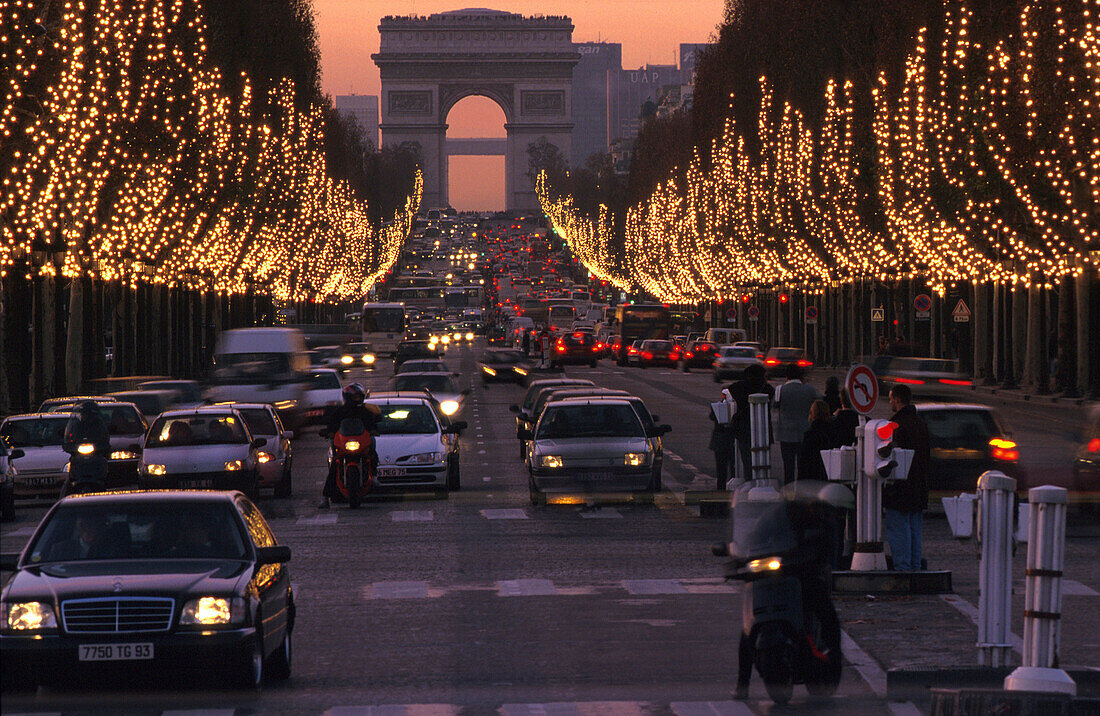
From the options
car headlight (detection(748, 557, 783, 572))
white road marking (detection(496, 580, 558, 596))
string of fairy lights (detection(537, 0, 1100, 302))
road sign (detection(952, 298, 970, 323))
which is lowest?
white road marking (detection(496, 580, 558, 596))

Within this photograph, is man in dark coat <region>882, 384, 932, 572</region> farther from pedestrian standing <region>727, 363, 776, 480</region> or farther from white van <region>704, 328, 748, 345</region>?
white van <region>704, 328, 748, 345</region>

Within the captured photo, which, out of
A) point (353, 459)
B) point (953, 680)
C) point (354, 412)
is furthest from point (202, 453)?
point (953, 680)

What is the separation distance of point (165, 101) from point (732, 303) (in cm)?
6205

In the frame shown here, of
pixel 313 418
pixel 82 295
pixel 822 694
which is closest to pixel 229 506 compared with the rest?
pixel 822 694

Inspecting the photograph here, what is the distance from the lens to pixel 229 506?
11.2 meters

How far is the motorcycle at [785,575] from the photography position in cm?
995

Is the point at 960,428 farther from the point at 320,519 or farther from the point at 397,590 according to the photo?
the point at 397,590

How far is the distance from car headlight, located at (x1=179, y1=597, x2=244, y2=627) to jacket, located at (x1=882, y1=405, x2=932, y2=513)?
22.1ft

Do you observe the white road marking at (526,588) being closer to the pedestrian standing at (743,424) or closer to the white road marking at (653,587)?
the white road marking at (653,587)

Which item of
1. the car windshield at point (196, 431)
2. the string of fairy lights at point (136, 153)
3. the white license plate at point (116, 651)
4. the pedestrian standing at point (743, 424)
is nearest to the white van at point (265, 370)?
the string of fairy lights at point (136, 153)

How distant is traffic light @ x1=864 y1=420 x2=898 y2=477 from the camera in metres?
14.7

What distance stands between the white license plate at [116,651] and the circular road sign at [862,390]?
946 cm

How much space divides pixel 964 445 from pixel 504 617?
29.3ft

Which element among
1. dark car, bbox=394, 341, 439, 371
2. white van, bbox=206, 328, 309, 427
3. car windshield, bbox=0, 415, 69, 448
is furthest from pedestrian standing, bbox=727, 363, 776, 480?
dark car, bbox=394, 341, 439, 371
